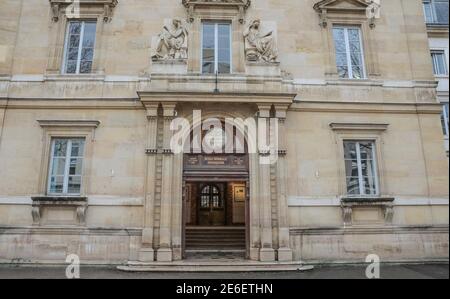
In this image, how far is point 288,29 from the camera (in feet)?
41.9

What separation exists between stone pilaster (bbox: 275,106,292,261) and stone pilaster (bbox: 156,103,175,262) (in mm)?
3485

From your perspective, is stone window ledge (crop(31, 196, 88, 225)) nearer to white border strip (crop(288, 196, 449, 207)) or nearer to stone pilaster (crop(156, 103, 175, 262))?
stone pilaster (crop(156, 103, 175, 262))

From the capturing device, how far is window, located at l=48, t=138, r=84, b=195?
1125 cm

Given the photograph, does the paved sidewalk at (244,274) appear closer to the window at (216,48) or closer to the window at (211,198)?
the window at (216,48)

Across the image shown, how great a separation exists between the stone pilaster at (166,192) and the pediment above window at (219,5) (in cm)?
417

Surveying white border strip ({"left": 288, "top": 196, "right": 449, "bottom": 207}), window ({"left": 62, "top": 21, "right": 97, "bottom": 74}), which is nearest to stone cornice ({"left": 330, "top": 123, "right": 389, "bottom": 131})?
white border strip ({"left": 288, "top": 196, "right": 449, "bottom": 207})

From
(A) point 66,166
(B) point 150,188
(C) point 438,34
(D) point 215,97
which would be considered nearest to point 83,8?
(A) point 66,166

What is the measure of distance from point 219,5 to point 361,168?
792 cm

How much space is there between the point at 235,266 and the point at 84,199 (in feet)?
17.1

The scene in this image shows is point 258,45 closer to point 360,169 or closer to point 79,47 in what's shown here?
point 360,169

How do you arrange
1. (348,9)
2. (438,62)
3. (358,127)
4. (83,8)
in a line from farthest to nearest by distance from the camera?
(438,62)
(348,9)
(83,8)
(358,127)

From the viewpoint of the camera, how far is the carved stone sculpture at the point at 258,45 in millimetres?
12031

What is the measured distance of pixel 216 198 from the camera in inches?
874

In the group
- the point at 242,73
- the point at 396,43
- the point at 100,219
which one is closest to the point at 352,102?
the point at 396,43
